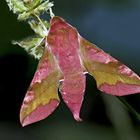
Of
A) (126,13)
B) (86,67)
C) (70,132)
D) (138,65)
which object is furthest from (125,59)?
(86,67)

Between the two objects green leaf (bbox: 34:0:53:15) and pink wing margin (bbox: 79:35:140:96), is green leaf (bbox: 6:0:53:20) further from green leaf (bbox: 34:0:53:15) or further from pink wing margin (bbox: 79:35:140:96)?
pink wing margin (bbox: 79:35:140:96)

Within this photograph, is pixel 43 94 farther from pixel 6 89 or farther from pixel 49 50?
pixel 6 89

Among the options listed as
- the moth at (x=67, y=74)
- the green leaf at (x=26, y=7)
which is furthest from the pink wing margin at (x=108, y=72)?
the green leaf at (x=26, y=7)

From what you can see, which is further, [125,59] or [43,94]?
[125,59]

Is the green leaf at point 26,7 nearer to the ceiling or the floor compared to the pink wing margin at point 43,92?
nearer to the ceiling

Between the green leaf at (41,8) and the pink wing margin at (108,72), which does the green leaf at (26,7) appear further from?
the pink wing margin at (108,72)

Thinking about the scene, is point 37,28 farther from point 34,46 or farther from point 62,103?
point 62,103
